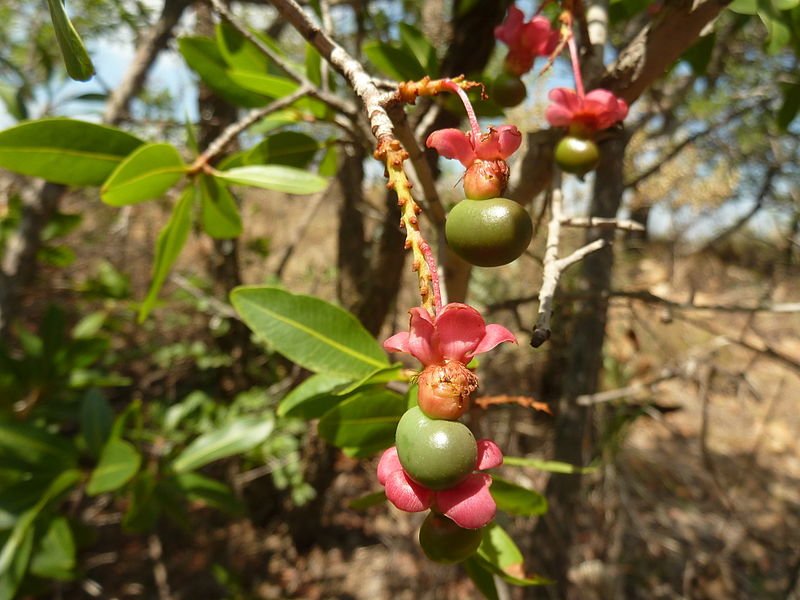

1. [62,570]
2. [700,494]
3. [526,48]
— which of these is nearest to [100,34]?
[62,570]

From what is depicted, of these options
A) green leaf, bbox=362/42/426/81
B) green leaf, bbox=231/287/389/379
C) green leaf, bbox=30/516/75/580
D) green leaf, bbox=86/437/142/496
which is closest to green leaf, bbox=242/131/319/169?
green leaf, bbox=362/42/426/81

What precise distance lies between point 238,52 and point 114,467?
5.01ft

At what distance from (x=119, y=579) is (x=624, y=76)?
150 inches

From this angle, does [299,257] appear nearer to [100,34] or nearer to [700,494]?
[100,34]

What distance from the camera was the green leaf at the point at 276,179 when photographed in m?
1.12

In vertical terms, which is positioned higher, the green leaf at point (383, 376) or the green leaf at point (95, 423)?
the green leaf at point (383, 376)

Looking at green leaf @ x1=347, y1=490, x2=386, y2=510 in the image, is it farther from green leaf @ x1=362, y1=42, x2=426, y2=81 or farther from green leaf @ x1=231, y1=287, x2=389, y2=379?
green leaf @ x1=362, y1=42, x2=426, y2=81

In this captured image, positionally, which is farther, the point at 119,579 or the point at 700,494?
the point at 700,494

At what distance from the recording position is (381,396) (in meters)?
0.81

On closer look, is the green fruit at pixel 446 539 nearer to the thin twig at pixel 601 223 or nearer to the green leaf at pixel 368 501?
the green leaf at pixel 368 501

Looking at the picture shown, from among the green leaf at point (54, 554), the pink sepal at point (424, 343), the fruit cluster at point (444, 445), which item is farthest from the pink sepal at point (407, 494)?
the green leaf at point (54, 554)

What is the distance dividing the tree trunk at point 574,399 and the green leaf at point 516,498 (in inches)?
41.7

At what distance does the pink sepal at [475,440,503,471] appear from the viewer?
0.58 metres

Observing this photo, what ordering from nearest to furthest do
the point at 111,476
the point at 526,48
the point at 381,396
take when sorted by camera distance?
the point at 381,396 < the point at 526,48 < the point at 111,476
